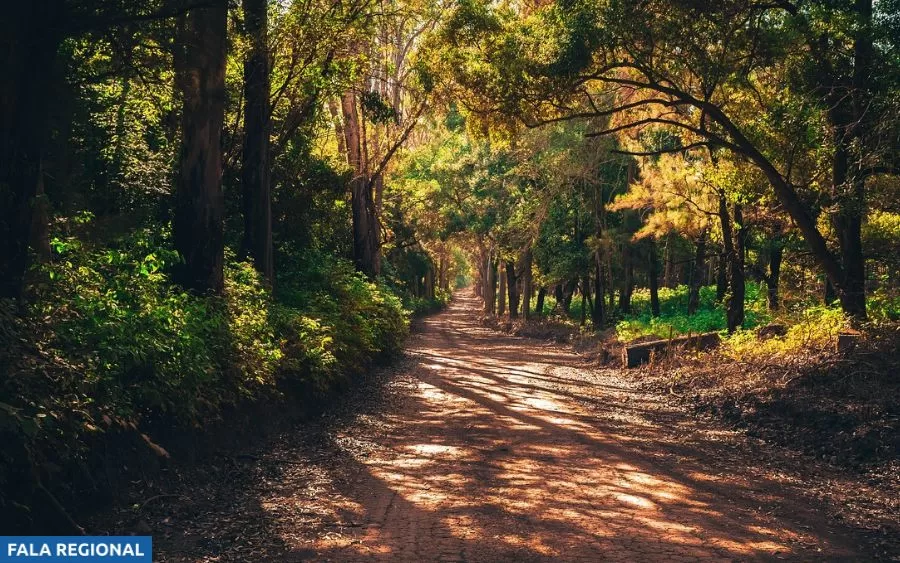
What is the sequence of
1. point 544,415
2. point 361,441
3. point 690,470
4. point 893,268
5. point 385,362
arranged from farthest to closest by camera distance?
1. point 385,362
2. point 893,268
3. point 544,415
4. point 361,441
5. point 690,470

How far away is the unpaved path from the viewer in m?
6.04

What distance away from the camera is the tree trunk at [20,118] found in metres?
6.58

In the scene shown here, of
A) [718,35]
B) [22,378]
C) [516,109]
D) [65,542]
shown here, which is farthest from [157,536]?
[718,35]

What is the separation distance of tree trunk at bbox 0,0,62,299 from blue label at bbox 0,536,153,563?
2447 mm

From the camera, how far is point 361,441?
35.2ft

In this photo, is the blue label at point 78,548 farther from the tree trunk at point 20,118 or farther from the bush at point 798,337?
the bush at point 798,337

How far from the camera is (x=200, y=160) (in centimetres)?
1196

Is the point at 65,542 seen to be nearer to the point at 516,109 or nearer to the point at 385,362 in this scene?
the point at 516,109

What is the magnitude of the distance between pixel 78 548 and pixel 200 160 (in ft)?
25.3

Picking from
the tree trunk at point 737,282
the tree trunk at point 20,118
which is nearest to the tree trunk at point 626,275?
the tree trunk at point 737,282

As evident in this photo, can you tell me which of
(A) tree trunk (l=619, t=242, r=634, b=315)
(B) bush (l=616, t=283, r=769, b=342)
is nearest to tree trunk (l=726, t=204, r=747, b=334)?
(B) bush (l=616, t=283, r=769, b=342)

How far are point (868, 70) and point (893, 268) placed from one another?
5.92 meters

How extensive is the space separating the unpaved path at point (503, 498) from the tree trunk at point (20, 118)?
2.66 m

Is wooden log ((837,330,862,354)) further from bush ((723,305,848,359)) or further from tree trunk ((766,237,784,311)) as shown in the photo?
tree trunk ((766,237,784,311))
